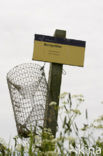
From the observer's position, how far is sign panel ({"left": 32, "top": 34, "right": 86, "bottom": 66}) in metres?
4.66

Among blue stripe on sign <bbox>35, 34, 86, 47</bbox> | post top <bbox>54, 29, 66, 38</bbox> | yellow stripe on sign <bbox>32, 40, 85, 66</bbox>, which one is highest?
post top <bbox>54, 29, 66, 38</bbox>

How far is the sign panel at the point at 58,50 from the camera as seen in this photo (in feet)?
15.3

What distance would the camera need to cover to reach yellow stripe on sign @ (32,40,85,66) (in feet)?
15.3

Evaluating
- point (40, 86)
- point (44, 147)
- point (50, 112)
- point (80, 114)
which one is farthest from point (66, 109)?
point (40, 86)

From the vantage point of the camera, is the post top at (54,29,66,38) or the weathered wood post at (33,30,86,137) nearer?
the weathered wood post at (33,30,86,137)

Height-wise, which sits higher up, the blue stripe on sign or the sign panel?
the blue stripe on sign

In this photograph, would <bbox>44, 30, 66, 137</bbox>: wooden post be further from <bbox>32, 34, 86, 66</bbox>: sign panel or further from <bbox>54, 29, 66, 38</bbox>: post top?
<bbox>32, 34, 86, 66</bbox>: sign panel

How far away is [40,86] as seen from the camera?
15.2 ft

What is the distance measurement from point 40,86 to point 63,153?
2.66 meters

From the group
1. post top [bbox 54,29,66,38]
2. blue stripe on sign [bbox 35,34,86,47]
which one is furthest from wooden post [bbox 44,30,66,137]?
blue stripe on sign [bbox 35,34,86,47]

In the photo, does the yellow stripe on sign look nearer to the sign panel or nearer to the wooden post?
the sign panel

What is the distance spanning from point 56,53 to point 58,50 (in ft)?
0.20

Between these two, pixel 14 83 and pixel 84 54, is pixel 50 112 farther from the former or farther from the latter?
pixel 84 54

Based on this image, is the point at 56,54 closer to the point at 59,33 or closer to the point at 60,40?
the point at 60,40
